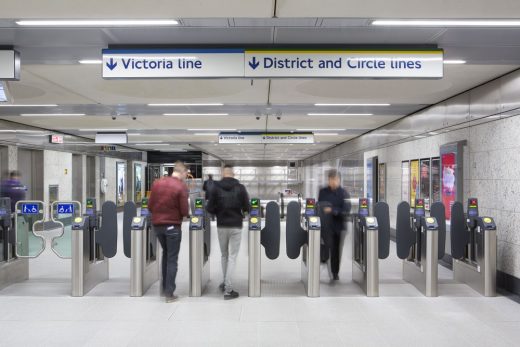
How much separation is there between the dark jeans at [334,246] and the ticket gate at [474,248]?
1.48m

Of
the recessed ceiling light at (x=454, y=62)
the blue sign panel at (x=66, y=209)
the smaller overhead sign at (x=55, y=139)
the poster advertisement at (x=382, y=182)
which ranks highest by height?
the recessed ceiling light at (x=454, y=62)

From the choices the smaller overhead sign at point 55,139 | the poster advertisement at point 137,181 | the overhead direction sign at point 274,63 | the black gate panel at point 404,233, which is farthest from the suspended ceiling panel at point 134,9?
the poster advertisement at point 137,181

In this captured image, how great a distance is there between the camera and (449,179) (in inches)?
264

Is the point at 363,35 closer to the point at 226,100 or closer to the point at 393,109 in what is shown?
the point at 226,100

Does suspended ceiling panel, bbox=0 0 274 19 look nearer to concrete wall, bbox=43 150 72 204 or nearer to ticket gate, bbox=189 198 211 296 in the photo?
ticket gate, bbox=189 198 211 296

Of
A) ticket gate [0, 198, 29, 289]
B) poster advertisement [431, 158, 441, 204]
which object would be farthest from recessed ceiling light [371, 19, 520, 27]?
ticket gate [0, 198, 29, 289]

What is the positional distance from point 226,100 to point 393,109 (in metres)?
3.03

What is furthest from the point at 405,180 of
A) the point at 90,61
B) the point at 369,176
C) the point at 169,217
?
the point at 90,61

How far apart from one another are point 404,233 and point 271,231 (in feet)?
5.98

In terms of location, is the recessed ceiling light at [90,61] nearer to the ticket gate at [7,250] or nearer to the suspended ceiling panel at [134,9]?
the suspended ceiling panel at [134,9]

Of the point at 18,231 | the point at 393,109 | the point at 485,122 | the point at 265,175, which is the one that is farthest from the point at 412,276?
the point at 265,175

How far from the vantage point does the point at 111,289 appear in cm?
529

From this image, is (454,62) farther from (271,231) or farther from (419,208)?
(271,231)

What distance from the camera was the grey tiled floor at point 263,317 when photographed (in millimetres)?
3568
